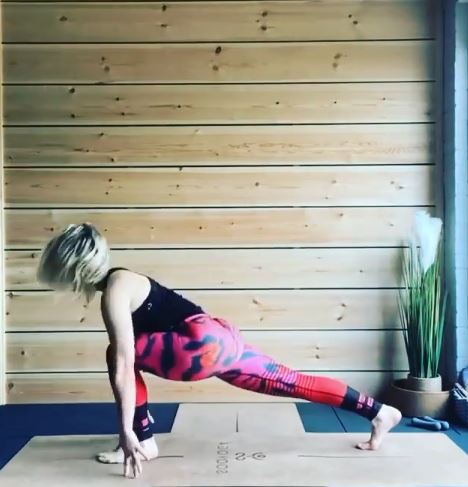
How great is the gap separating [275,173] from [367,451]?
147 cm

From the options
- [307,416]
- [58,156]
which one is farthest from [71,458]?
[58,156]

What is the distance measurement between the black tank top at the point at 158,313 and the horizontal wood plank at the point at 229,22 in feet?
5.11

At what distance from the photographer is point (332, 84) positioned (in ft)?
11.0

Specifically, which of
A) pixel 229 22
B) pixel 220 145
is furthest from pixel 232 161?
pixel 229 22

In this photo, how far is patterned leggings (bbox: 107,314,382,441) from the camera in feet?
7.61

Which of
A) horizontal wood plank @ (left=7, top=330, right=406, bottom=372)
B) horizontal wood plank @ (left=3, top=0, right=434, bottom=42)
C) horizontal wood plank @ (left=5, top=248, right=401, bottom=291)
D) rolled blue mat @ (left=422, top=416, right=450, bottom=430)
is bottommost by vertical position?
rolled blue mat @ (left=422, top=416, right=450, bottom=430)

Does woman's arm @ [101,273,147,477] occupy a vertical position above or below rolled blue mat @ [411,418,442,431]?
above

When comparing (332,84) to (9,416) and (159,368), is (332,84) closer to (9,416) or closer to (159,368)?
(159,368)

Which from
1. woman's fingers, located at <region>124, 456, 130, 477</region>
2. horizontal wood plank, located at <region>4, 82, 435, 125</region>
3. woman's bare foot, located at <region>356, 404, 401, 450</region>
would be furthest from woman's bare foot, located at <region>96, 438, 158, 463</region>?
horizontal wood plank, located at <region>4, 82, 435, 125</region>

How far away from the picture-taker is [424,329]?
3133 millimetres

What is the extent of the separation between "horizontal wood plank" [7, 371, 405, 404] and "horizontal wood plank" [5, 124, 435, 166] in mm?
1097

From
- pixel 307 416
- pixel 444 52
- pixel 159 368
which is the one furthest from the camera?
pixel 444 52

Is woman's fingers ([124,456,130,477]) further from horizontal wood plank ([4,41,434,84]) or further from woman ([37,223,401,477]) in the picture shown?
horizontal wood plank ([4,41,434,84])

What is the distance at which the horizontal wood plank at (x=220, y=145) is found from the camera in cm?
336
